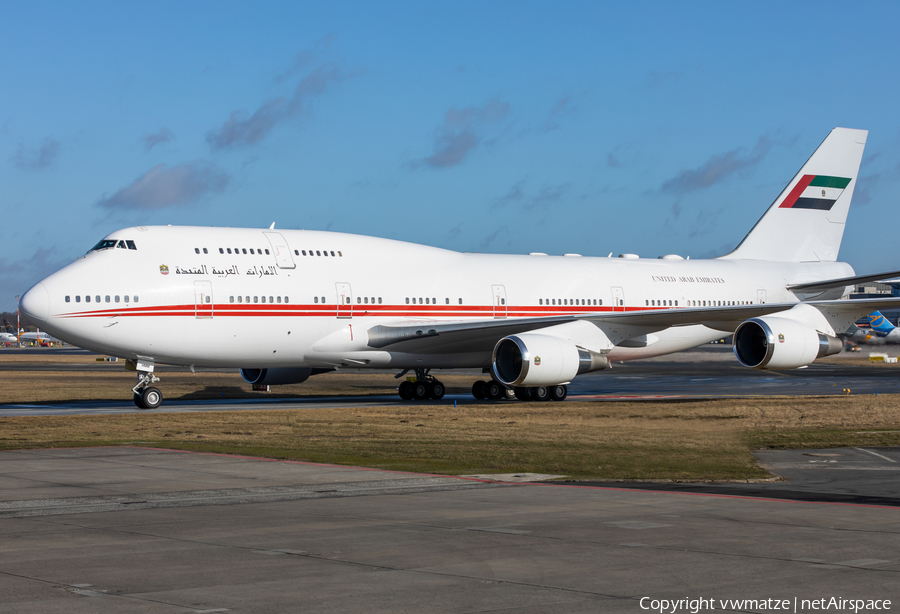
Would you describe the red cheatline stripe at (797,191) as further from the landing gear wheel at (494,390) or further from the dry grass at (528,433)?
the landing gear wheel at (494,390)

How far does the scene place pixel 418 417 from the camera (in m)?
22.7

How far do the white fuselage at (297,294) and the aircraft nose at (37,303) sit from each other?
0.41 feet

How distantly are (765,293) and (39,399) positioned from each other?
1029 inches

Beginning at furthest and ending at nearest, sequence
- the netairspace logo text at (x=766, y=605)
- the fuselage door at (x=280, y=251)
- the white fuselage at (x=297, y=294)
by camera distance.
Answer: the fuselage door at (x=280, y=251) < the white fuselage at (x=297, y=294) < the netairspace logo text at (x=766, y=605)

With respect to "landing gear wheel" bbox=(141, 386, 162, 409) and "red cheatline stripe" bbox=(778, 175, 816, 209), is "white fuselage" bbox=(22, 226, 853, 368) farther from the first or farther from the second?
"red cheatline stripe" bbox=(778, 175, 816, 209)

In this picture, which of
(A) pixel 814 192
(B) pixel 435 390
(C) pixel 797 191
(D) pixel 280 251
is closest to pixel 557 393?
(B) pixel 435 390

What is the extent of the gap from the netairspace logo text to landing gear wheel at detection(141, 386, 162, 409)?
21.3m

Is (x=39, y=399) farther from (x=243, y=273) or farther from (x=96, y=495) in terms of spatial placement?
(x=96, y=495)

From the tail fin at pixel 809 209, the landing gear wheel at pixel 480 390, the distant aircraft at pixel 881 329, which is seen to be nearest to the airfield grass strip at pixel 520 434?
the landing gear wheel at pixel 480 390

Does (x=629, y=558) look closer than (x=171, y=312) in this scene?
Yes

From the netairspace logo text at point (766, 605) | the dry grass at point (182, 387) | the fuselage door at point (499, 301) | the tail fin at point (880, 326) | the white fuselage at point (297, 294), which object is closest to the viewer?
the netairspace logo text at point (766, 605)

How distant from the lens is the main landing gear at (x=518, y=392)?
29816 mm

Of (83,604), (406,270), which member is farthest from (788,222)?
(83,604)

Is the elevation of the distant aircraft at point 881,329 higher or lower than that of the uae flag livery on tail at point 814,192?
lower
